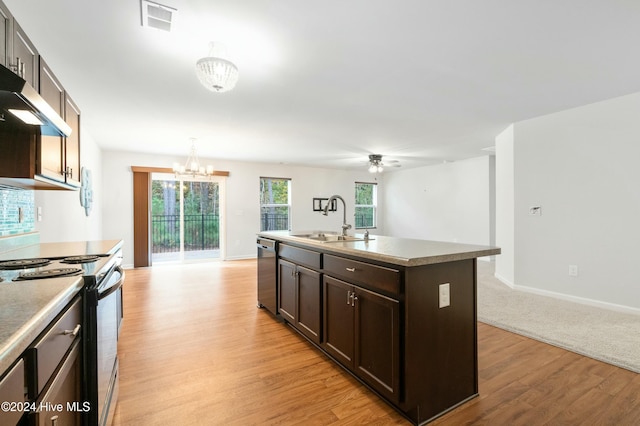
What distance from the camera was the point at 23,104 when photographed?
1.31 meters

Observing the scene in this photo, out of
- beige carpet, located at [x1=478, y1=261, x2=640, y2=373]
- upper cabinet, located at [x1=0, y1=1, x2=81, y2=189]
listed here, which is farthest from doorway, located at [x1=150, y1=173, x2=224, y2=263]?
beige carpet, located at [x1=478, y1=261, x2=640, y2=373]

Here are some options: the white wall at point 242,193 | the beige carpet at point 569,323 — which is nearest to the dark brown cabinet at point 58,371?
the beige carpet at point 569,323

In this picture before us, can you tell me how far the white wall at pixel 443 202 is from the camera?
680 centimetres

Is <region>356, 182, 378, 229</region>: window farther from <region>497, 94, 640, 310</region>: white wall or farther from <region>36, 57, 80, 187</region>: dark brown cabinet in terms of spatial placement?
<region>36, 57, 80, 187</region>: dark brown cabinet

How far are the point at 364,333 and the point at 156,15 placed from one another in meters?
2.39

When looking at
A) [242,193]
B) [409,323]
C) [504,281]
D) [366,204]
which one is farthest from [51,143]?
[366,204]

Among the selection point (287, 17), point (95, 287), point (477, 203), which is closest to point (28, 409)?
point (95, 287)

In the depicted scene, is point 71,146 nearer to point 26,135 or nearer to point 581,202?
point 26,135

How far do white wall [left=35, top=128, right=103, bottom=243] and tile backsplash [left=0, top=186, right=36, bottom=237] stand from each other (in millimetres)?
171

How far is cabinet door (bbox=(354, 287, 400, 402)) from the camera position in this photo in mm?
1671

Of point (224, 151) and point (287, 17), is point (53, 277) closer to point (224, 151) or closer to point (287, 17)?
point (287, 17)

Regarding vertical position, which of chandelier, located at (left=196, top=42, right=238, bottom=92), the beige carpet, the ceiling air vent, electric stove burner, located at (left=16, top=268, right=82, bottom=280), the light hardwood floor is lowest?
the light hardwood floor

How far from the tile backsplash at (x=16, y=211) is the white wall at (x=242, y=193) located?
3869 mm

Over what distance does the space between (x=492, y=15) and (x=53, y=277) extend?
Result: 281cm
